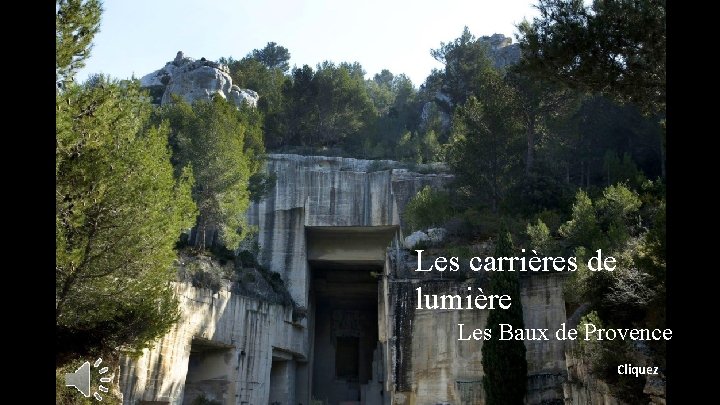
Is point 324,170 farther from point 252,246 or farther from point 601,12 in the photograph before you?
point 601,12

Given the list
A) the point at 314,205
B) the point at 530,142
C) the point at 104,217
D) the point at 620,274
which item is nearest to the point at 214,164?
the point at 314,205

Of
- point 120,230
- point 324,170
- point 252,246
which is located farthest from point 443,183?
point 120,230

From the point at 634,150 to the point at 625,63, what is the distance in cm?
2221

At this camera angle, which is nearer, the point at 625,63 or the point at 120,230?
the point at 625,63

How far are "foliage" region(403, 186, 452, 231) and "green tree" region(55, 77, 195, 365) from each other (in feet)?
41.3

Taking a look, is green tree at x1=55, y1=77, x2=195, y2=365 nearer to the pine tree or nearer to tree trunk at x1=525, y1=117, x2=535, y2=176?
the pine tree

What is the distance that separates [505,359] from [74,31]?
36.9ft

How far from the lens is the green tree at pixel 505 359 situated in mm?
17484

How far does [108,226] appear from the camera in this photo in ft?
50.4

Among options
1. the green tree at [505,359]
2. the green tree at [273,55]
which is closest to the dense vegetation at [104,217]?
the green tree at [505,359]

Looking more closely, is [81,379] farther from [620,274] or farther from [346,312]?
[346,312]

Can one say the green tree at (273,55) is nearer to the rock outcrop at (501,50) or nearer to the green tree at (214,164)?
the rock outcrop at (501,50)

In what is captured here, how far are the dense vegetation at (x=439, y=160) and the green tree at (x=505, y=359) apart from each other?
1.40 metres
